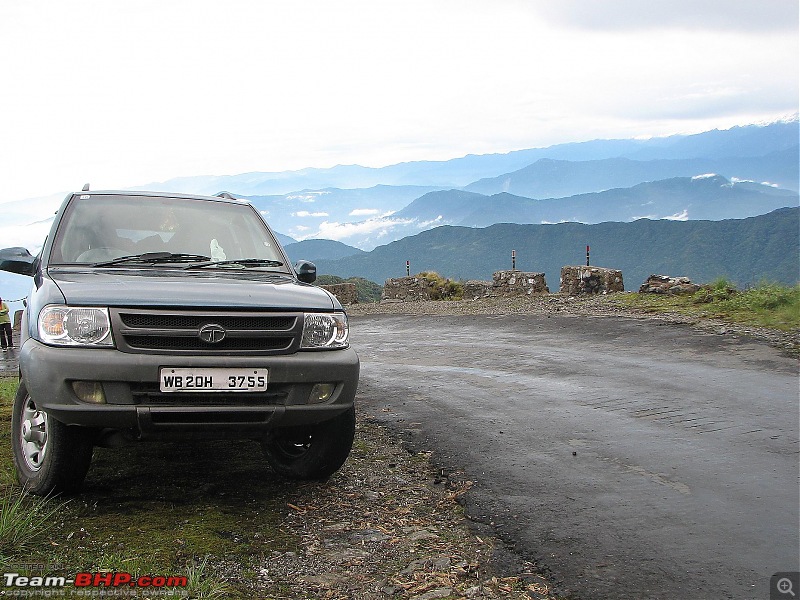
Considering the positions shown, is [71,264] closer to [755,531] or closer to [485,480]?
[485,480]

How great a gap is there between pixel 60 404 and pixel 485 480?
268 centimetres

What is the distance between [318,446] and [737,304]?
11.6 meters

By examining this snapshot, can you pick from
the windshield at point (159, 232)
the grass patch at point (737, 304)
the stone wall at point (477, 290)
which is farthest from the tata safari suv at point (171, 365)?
the stone wall at point (477, 290)

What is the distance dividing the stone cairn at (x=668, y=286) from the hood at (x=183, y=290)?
13.9 m

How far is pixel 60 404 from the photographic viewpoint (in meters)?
4.09

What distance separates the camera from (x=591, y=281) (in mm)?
21484

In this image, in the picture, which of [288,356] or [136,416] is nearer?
[136,416]

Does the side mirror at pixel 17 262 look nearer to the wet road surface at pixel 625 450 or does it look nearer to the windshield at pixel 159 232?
the windshield at pixel 159 232

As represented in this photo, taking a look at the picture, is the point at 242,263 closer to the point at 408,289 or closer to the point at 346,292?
the point at 346,292

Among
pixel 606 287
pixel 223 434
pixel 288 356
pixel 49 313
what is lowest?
pixel 606 287

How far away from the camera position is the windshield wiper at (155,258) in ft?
17.0

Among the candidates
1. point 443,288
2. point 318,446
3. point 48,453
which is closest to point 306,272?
point 318,446

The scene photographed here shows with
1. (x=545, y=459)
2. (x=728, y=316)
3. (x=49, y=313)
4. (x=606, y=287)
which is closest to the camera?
(x=49, y=313)

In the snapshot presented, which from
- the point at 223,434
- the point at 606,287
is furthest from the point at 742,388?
the point at 606,287
